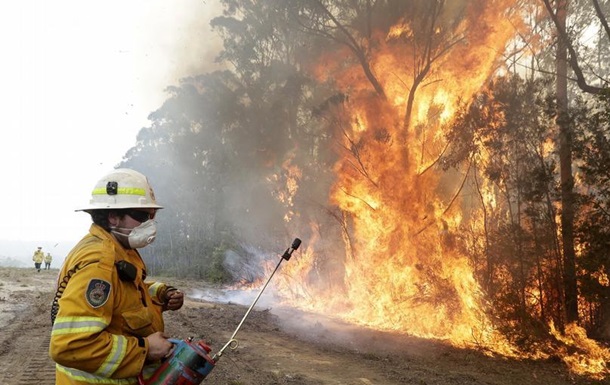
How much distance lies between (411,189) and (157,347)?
1074 centimetres

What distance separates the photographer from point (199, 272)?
31.9m

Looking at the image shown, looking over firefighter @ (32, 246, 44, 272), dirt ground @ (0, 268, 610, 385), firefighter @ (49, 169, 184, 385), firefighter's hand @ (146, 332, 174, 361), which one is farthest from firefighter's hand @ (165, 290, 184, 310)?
firefighter @ (32, 246, 44, 272)

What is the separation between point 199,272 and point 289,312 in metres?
18.5

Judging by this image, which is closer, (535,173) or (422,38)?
(535,173)

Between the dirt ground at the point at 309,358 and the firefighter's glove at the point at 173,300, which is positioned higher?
the firefighter's glove at the point at 173,300

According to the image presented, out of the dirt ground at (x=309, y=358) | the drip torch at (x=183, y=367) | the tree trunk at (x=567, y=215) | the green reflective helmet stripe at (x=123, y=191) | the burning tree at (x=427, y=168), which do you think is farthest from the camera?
the burning tree at (x=427, y=168)

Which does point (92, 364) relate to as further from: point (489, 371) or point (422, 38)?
point (422, 38)

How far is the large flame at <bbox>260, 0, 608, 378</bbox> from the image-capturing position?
11344 mm

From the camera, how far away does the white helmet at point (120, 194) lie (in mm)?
2805

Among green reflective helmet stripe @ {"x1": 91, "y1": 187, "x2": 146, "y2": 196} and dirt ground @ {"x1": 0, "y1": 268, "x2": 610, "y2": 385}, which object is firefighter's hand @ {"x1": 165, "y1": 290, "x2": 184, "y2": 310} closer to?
green reflective helmet stripe @ {"x1": 91, "y1": 187, "x2": 146, "y2": 196}

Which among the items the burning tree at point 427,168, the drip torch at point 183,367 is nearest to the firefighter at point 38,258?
the burning tree at point 427,168

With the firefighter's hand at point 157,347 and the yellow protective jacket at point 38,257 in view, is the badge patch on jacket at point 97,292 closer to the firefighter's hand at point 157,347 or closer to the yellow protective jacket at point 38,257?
the firefighter's hand at point 157,347

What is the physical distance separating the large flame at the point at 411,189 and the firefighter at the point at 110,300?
8977mm

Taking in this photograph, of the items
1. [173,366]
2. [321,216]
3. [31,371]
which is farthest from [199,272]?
[173,366]
